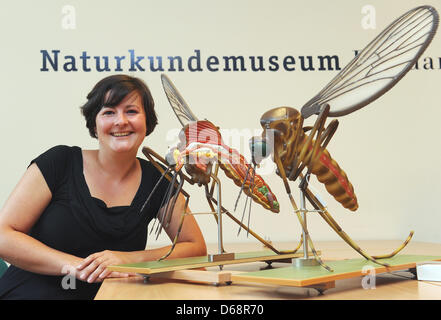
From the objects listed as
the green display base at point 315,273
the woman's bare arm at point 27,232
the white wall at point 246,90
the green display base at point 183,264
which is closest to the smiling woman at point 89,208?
the woman's bare arm at point 27,232

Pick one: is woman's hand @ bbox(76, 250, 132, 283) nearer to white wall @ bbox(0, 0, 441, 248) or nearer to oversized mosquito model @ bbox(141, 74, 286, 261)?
oversized mosquito model @ bbox(141, 74, 286, 261)

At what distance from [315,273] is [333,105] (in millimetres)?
285

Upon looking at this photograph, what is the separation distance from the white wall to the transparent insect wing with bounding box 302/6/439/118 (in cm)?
154

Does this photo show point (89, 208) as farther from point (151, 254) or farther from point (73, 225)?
point (151, 254)

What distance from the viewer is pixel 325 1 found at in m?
2.43

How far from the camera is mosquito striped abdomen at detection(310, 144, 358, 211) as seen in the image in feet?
2.61

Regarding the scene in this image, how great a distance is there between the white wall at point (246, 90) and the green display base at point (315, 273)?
4.94ft

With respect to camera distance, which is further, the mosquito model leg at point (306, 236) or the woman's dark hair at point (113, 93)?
the woman's dark hair at point (113, 93)

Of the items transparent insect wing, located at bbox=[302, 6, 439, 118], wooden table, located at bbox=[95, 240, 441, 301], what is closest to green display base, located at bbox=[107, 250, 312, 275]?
wooden table, located at bbox=[95, 240, 441, 301]

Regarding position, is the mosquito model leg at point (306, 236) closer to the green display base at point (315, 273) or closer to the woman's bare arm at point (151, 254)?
the green display base at point (315, 273)

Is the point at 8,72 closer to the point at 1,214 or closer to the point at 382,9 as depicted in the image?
the point at 1,214

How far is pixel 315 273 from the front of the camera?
662mm

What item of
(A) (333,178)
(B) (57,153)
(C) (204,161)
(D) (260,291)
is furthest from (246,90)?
(D) (260,291)

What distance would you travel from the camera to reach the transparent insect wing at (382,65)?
0.69 metres
